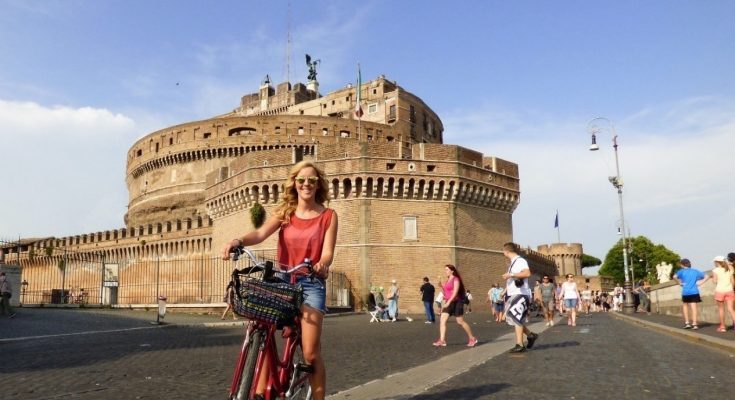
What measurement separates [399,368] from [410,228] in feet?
77.1

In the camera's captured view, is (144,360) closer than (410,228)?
Yes

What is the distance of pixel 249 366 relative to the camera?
127 inches

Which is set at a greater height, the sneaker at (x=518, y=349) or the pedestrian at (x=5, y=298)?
the pedestrian at (x=5, y=298)

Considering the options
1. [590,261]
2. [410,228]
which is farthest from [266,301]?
[590,261]

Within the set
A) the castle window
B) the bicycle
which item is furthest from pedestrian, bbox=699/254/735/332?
the castle window

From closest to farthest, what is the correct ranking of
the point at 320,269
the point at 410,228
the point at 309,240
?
the point at 320,269
the point at 309,240
the point at 410,228

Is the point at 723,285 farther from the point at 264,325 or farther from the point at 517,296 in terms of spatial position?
the point at 264,325

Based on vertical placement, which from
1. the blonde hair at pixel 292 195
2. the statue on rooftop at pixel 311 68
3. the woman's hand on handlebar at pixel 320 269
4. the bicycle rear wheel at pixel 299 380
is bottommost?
the bicycle rear wheel at pixel 299 380

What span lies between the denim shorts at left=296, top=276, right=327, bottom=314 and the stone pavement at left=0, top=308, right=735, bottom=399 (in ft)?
5.26

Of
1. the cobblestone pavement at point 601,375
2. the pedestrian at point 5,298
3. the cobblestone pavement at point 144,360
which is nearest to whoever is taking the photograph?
the cobblestone pavement at point 601,375

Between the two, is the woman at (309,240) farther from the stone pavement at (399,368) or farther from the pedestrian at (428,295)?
the pedestrian at (428,295)

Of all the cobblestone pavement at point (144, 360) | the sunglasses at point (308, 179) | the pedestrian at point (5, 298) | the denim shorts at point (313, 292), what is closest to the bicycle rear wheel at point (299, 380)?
the denim shorts at point (313, 292)

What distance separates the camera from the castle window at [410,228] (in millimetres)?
30328

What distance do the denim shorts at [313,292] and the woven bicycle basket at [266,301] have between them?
22cm
